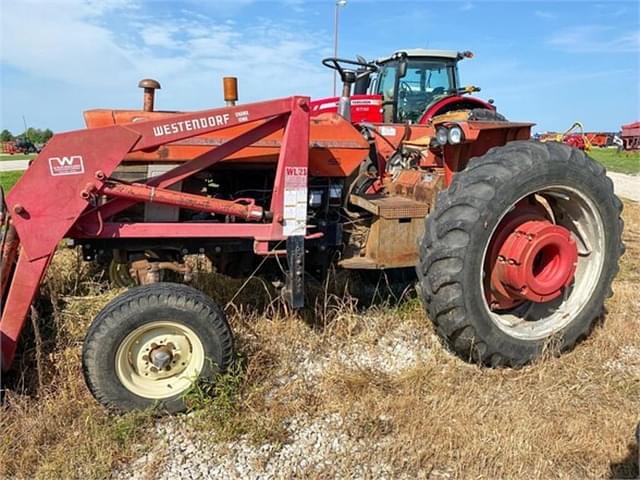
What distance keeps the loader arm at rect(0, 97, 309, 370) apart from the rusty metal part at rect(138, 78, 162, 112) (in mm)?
602

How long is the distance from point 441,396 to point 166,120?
2.02 m

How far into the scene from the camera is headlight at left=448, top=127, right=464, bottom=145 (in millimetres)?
3369

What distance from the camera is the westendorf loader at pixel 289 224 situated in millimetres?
2604

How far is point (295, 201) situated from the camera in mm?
3021

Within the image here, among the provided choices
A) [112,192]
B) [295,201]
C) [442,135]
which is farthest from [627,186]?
[112,192]

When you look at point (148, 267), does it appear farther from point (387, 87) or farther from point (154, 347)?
point (387, 87)

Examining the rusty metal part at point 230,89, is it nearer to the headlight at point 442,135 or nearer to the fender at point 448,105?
Answer: the headlight at point 442,135

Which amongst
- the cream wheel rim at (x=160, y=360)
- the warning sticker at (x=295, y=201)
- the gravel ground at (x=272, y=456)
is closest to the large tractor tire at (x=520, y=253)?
the warning sticker at (x=295, y=201)

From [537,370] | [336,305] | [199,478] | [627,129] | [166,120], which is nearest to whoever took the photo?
[199,478]

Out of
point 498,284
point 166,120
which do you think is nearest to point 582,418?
point 498,284

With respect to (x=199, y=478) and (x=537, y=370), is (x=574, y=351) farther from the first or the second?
(x=199, y=478)

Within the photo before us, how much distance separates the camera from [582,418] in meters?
2.69

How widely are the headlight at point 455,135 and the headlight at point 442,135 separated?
37 millimetres

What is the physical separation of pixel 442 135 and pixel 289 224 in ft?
3.99
